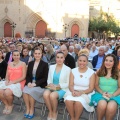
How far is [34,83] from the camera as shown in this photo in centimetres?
421

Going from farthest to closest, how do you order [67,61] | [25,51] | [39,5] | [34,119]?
[39,5], [25,51], [67,61], [34,119]

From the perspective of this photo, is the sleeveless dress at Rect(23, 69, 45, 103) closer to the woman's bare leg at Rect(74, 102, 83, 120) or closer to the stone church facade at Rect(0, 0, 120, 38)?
the woman's bare leg at Rect(74, 102, 83, 120)

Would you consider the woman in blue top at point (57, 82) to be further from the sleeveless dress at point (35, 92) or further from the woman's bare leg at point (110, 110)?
the woman's bare leg at point (110, 110)

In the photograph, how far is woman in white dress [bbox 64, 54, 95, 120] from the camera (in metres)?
3.52

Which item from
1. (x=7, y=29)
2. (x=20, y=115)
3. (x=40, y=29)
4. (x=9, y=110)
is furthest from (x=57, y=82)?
(x=7, y=29)

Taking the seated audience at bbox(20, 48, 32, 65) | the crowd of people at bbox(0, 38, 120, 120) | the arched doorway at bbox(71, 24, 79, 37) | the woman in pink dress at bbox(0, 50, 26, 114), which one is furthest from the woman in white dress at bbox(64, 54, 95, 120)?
the arched doorway at bbox(71, 24, 79, 37)

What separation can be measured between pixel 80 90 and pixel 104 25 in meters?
25.5

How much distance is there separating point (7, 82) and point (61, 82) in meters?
1.18

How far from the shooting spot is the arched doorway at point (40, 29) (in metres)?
29.6

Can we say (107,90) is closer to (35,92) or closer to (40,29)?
(35,92)

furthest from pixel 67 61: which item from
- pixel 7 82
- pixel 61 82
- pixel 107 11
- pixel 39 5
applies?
pixel 107 11

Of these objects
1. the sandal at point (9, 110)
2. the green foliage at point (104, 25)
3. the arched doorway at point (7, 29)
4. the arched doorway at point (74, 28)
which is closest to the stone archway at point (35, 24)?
the arched doorway at point (7, 29)

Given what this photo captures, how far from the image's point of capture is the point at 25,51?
612 centimetres

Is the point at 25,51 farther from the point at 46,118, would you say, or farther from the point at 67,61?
the point at 46,118
